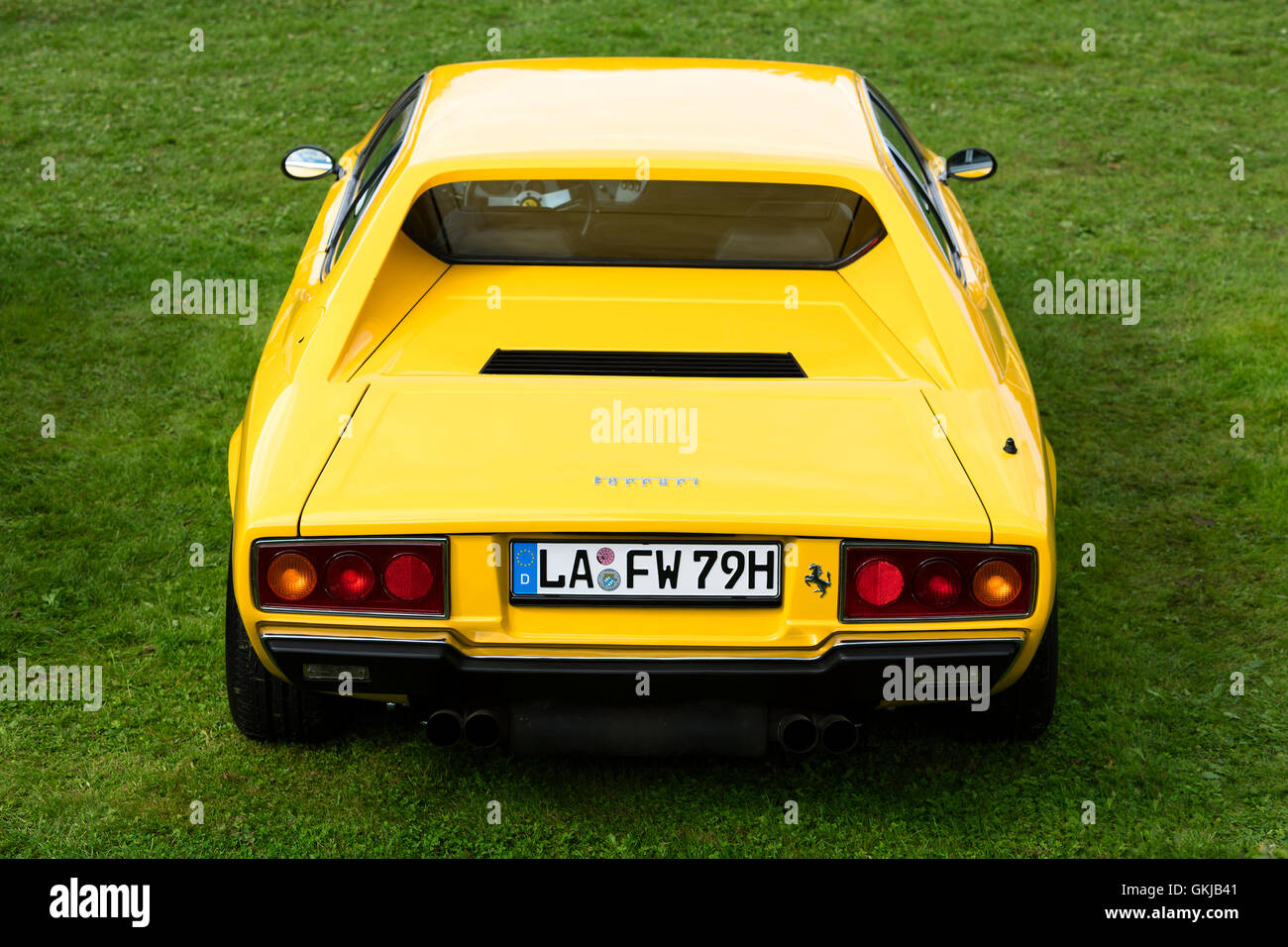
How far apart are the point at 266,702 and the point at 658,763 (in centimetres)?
106

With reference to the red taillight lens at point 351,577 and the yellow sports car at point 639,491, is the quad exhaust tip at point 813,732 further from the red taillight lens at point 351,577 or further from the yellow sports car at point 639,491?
the red taillight lens at point 351,577

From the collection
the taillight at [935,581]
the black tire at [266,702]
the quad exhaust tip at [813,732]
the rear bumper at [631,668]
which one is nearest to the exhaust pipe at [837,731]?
the quad exhaust tip at [813,732]

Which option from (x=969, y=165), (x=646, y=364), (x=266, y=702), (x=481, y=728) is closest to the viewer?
(x=481, y=728)

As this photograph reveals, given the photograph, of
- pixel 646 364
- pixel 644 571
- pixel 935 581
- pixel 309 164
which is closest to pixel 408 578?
pixel 644 571

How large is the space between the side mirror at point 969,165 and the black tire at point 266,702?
9.62 ft

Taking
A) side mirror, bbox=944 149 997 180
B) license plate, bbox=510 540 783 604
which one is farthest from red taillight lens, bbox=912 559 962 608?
side mirror, bbox=944 149 997 180

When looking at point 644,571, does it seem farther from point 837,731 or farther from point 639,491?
point 837,731

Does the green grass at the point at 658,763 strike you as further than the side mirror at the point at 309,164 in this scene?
No

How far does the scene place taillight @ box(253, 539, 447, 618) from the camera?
2844 mm

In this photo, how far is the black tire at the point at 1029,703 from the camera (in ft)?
11.2

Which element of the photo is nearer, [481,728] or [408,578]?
[408,578]

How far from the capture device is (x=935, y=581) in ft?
9.45

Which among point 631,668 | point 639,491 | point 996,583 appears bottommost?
point 631,668

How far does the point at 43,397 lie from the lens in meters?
5.66
